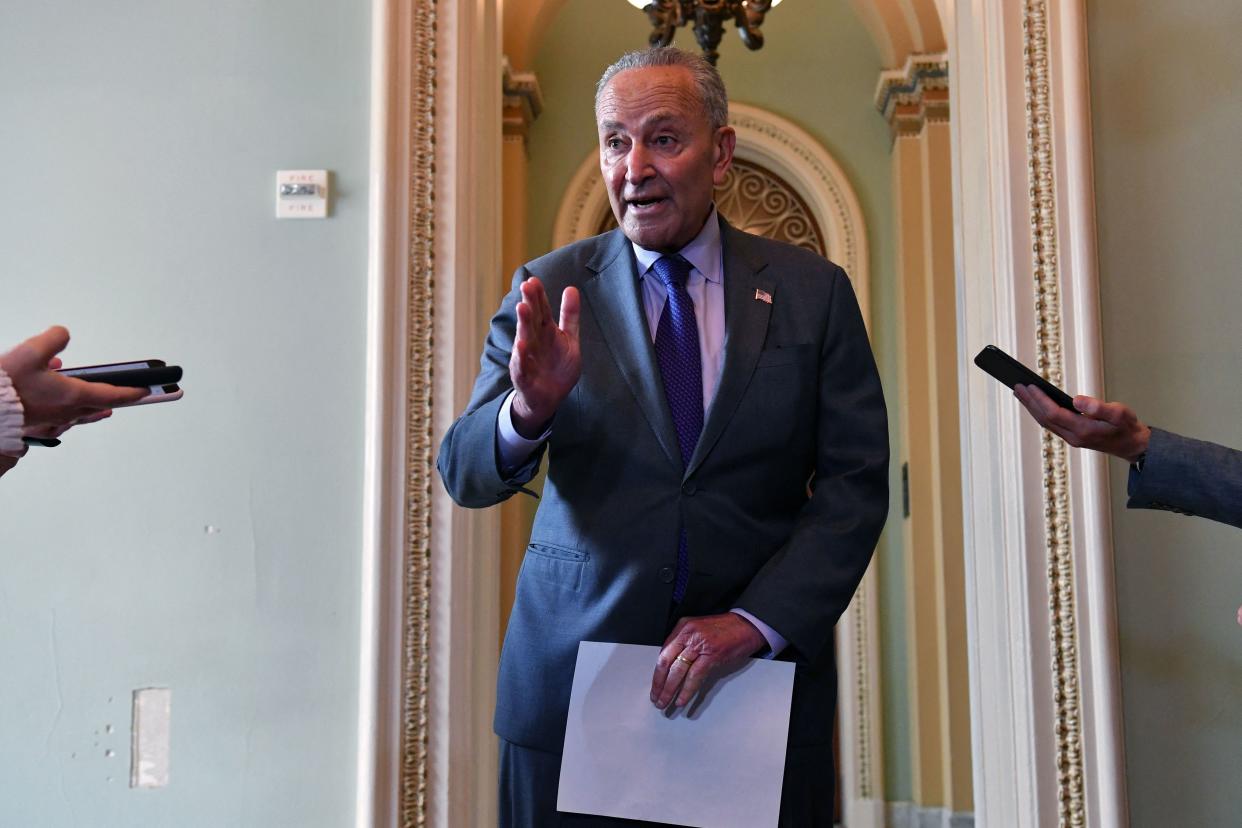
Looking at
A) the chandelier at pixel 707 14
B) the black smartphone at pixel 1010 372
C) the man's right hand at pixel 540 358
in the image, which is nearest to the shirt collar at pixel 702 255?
the man's right hand at pixel 540 358

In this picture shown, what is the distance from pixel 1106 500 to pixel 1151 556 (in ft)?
0.51

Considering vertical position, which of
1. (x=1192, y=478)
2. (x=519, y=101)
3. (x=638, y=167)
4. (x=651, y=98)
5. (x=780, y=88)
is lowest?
(x=1192, y=478)

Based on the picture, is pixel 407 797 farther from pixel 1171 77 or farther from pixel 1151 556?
pixel 1171 77

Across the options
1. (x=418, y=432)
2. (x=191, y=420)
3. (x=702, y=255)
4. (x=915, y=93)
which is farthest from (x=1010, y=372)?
(x=915, y=93)

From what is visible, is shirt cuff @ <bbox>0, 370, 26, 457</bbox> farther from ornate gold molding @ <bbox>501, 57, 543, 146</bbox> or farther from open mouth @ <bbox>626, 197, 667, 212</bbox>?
ornate gold molding @ <bbox>501, 57, 543, 146</bbox>

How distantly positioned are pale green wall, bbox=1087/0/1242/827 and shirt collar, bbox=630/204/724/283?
1252 mm

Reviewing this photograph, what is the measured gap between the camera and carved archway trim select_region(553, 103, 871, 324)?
6180 mm

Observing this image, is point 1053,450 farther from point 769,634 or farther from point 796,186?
point 796,186

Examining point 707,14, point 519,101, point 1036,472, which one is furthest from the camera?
point 519,101

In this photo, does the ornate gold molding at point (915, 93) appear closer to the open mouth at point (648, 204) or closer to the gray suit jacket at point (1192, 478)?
the gray suit jacket at point (1192, 478)

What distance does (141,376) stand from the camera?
169 cm

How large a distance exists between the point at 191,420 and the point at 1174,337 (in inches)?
87.3

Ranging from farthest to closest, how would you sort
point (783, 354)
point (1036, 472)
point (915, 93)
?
point (915, 93), point (1036, 472), point (783, 354)

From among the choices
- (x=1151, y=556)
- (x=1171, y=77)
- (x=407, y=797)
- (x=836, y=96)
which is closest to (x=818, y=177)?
(x=836, y=96)
